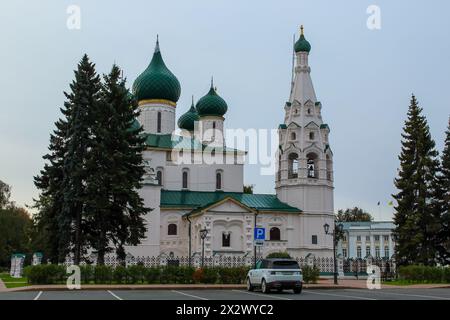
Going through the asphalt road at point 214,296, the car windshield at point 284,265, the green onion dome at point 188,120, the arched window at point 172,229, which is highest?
the green onion dome at point 188,120

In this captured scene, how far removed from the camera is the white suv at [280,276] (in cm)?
2205

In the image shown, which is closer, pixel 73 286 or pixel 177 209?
pixel 73 286

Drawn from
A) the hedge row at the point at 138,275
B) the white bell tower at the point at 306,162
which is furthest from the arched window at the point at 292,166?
the hedge row at the point at 138,275

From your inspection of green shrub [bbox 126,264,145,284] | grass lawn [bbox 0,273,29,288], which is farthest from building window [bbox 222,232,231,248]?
green shrub [bbox 126,264,145,284]

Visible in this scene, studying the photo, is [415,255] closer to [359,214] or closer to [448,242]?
[448,242]

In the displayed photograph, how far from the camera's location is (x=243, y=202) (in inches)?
2122

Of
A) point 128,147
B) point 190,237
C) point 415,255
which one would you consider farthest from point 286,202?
point 128,147

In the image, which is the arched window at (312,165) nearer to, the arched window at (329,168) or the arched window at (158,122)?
the arched window at (329,168)

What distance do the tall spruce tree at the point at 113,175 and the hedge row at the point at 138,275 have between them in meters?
3.88

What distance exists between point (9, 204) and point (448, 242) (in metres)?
49.8

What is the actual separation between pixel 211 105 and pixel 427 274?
3115 centimetres

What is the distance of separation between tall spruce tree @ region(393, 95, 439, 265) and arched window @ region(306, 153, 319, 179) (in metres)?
11.6

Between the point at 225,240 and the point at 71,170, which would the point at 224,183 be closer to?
the point at 225,240

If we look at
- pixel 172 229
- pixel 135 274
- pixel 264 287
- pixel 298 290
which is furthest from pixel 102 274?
pixel 172 229
